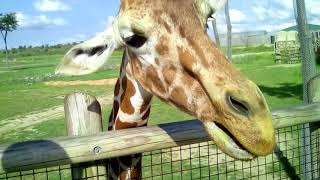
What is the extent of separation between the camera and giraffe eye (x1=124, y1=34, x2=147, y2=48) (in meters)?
2.65

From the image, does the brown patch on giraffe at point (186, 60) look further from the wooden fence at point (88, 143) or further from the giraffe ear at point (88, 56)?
the wooden fence at point (88, 143)

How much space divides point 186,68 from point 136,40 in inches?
13.8

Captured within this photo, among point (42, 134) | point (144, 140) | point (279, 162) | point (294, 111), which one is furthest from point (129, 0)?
A: point (42, 134)

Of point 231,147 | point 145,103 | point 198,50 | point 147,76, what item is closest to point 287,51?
point 145,103

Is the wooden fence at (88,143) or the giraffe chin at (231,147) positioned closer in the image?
the giraffe chin at (231,147)

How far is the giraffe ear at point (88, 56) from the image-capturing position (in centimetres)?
275

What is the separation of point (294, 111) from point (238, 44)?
2369 inches

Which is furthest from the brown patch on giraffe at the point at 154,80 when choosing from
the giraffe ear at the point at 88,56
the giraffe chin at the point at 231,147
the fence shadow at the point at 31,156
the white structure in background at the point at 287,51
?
the white structure in background at the point at 287,51

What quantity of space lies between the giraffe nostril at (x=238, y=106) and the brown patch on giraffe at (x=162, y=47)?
52cm

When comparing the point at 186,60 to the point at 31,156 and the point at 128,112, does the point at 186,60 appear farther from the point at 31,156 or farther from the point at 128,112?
the point at 31,156

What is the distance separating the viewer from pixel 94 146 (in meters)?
2.83

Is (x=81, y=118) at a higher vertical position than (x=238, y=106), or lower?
lower

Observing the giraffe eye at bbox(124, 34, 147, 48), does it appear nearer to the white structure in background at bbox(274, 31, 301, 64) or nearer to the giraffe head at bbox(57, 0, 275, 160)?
the giraffe head at bbox(57, 0, 275, 160)

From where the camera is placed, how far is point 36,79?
3133cm
